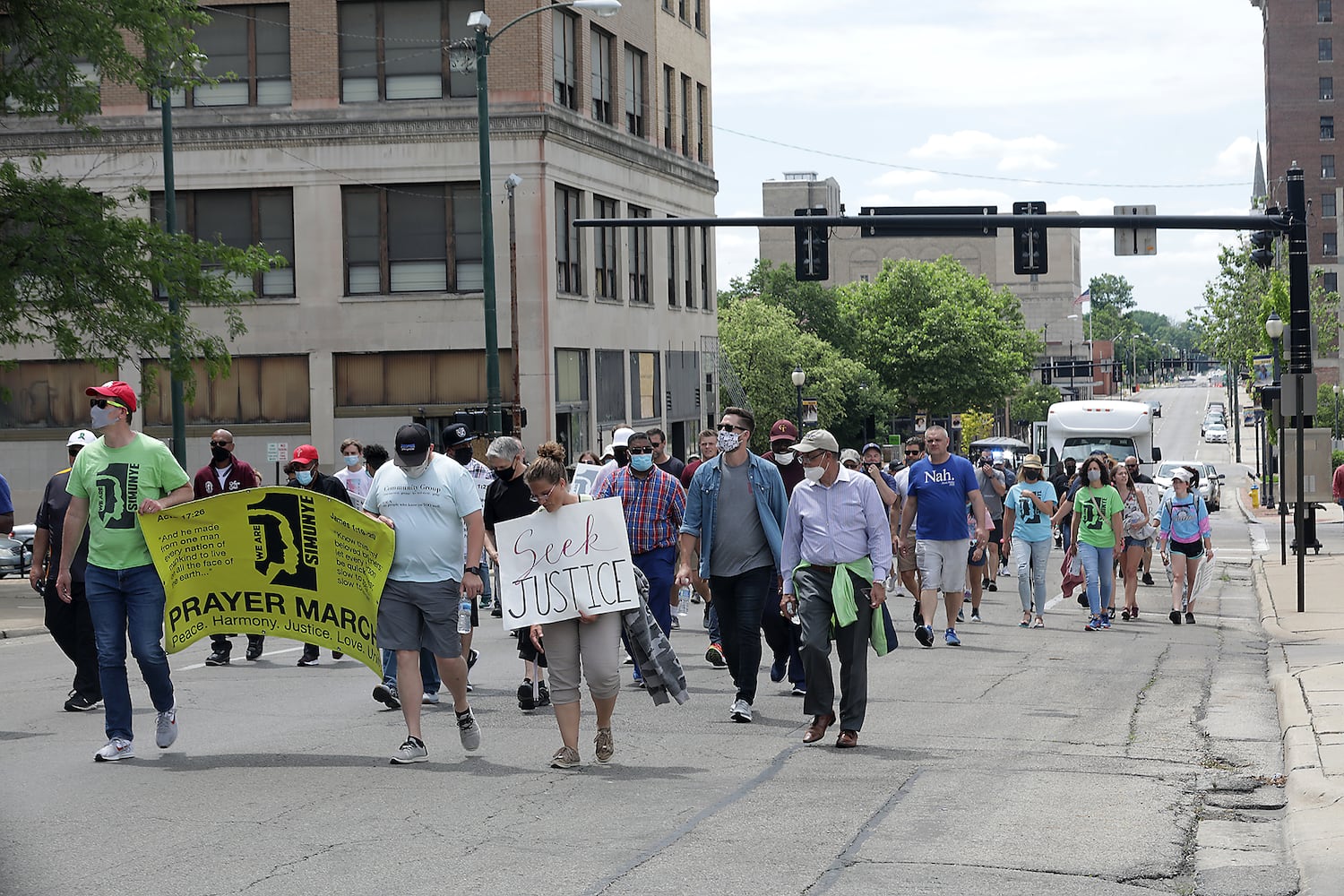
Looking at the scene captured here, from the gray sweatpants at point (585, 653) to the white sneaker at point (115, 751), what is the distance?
8.22 ft

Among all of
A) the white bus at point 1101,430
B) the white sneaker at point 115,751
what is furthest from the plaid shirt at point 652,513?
the white bus at point 1101,430

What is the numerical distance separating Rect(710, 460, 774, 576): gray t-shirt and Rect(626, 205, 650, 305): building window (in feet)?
118

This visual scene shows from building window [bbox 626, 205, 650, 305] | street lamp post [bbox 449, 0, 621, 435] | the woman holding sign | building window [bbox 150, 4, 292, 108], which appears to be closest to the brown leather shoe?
the woman holding sign

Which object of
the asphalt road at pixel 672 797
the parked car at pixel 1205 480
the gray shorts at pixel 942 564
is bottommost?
the parked car at pixel 1205 480

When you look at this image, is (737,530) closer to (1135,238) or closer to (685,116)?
(1135,238)

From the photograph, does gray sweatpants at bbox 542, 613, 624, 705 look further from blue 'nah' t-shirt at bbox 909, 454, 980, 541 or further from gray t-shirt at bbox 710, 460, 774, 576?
blue 'nah' t-shirt at bbox 909, 454, 980, 541

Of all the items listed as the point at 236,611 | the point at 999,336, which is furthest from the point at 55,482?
the point at 999,336

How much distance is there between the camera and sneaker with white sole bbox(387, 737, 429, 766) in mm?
9102

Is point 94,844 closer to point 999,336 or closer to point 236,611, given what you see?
point 236,611

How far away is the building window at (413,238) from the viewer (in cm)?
4028

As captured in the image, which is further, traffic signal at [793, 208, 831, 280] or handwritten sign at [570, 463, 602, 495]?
traffic signal at [793, 208, 831, 280]

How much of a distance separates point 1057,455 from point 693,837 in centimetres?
3458

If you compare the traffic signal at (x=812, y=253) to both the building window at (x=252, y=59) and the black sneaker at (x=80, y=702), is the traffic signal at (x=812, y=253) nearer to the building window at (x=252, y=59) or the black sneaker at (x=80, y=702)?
the black sneaker at (x=80, y=702)

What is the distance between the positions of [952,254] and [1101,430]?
357 feet
